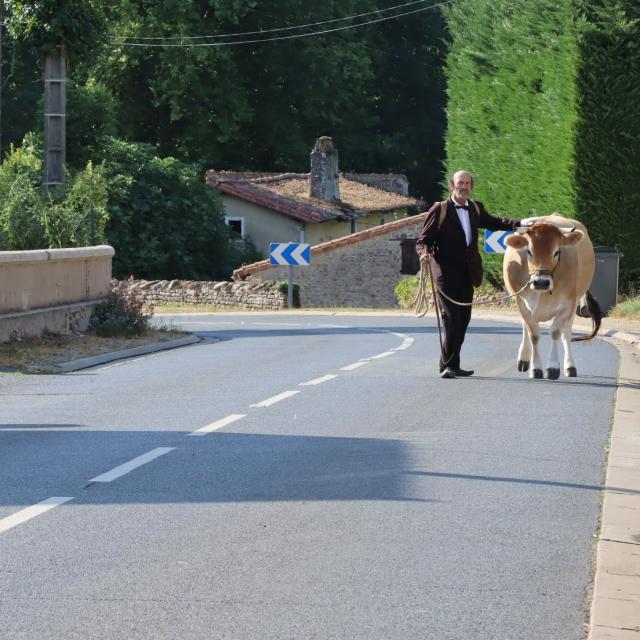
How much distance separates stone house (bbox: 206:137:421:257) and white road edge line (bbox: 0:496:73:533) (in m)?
55.2

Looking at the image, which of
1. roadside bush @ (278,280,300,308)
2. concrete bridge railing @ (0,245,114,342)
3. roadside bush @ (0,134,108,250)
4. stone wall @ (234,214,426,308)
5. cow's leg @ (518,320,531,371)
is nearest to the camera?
cow's leg @ (518,320,531,371)

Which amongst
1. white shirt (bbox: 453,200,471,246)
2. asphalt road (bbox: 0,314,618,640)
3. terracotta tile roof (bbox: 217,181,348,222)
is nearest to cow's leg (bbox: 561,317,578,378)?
asphalt road (bbox: 0,314,618,640)

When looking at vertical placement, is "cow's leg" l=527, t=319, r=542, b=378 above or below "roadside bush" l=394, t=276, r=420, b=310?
above

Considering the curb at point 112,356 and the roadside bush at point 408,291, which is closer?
the curb at point 112,356

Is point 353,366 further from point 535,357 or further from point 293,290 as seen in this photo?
point 293,290

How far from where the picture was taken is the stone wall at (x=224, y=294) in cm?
4306

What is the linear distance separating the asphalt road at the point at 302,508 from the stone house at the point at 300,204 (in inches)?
1921

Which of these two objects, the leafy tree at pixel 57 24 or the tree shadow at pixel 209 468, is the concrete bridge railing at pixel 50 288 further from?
the leafy tree at pixel 57 24

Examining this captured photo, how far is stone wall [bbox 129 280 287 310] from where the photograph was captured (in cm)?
4306

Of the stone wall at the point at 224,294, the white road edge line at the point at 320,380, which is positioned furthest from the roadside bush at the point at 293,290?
the white road edge line at the point at 320,380

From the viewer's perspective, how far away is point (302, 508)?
798cm

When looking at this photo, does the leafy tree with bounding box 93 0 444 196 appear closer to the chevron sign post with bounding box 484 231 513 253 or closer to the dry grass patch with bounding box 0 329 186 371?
the chevron sign post with bounding box 484 231 513 253

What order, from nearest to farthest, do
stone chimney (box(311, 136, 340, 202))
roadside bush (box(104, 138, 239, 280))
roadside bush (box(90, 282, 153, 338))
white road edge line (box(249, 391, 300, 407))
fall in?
1. white road edge line (box(249, 391, 300, 407))
2. roadside bush (box(90, 282, 153, 338))
3. roadside bush (box(104, 138, 239, 280))
4. stone chimney (box(311, 136, 340, 202))

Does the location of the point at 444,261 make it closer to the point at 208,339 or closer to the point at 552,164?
the point at 208,339
